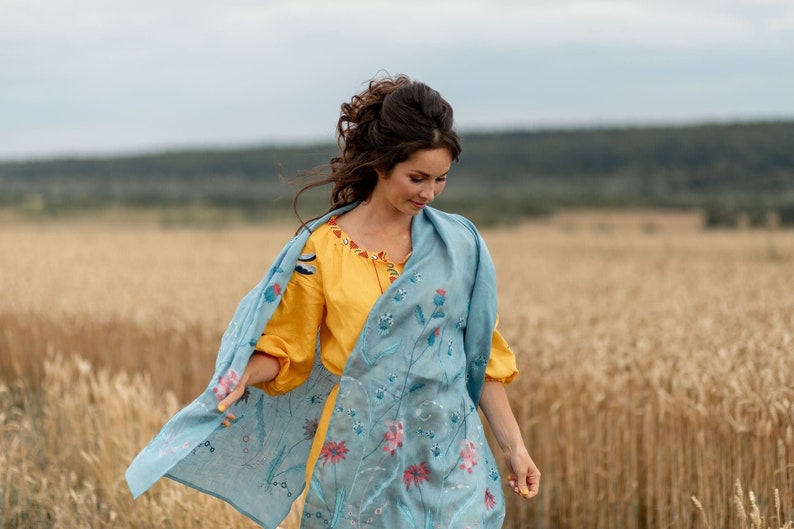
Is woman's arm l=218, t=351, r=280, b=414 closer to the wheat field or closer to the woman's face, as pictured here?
the woman's face

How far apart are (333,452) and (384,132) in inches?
36.6

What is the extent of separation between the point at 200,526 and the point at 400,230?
186 centimetres

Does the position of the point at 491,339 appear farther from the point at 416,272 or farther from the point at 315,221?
the point at 315,221

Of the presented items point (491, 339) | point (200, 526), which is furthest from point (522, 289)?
point (491, 339)

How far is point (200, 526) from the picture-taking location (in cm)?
422

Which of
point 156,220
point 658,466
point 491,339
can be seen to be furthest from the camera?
point 156,220

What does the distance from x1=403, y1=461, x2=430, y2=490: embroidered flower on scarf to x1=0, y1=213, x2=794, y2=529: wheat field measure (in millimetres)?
1139

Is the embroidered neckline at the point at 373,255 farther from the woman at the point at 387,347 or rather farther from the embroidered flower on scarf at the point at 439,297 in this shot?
the embroidered flower on scarf at the point at 439,297

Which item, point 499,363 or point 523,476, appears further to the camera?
point 499,363

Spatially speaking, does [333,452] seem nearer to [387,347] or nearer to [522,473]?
[387,347]

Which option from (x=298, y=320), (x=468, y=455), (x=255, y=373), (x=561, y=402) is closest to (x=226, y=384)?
(x=255, y=373)

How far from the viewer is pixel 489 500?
2959 mm

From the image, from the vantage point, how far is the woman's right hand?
293 cm

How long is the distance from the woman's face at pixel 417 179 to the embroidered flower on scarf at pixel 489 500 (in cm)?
84
